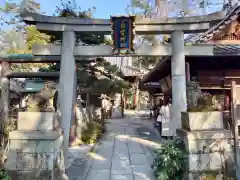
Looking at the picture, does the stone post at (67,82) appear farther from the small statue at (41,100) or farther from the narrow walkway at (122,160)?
the narrow walkway at (122,160)

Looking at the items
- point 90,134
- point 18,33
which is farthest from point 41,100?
point 18,33

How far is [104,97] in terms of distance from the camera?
2041cm

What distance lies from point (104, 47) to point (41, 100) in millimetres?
2555

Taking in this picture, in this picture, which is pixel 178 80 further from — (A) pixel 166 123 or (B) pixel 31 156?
(A) pixel 166 123

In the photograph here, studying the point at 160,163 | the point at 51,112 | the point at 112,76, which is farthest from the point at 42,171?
the point at 112,76

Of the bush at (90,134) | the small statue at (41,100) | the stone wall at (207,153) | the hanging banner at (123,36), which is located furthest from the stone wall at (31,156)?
the bush at (90,134)

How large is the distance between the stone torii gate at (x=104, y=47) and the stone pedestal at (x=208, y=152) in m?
1.73

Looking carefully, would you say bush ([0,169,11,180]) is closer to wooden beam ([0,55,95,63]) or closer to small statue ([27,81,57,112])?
small statue ([27,81,57,112])

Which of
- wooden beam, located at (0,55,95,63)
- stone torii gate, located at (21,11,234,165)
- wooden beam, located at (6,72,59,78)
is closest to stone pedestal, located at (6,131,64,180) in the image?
stone torii gate, located at (21,11,234,165)

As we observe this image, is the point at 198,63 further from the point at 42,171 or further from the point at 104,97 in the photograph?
the point at 104,97

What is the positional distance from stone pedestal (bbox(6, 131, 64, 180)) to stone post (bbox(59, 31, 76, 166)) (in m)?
1.41

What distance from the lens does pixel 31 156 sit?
191 inches

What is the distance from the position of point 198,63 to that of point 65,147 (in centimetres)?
618

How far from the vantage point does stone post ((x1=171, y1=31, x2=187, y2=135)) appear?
629cm
